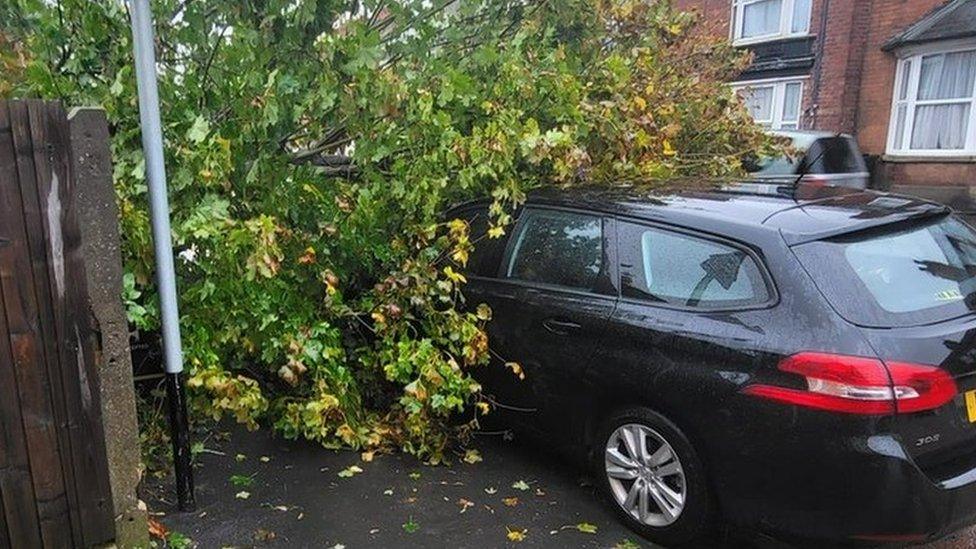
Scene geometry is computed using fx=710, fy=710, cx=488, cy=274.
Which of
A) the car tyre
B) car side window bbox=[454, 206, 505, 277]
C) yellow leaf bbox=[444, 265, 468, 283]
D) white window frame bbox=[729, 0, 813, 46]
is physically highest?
white window frame bbox=[729, 0, 813, 46]

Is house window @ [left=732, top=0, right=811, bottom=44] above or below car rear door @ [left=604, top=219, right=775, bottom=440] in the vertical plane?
above

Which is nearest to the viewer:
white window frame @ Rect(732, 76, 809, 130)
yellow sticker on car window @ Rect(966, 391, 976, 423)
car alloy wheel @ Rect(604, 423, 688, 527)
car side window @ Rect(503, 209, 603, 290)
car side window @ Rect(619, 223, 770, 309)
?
yellow sticker on car window @ Rect(966, 391, 976, 423)

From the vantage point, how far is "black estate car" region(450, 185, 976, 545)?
2.66 metres

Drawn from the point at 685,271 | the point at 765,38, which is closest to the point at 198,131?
the point at 685,271

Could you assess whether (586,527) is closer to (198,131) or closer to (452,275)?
(452,275)

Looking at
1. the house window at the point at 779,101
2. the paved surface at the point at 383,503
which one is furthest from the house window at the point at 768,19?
the paved surface at the point at 383,503

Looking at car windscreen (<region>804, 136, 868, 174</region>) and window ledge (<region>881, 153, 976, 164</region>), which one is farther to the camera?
window ledge (<region>881, 153, 976, 164</region>)

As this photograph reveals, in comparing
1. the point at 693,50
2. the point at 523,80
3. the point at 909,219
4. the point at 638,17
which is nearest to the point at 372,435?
the point at 523,80

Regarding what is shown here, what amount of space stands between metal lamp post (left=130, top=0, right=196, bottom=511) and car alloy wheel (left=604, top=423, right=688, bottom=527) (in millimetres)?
2005

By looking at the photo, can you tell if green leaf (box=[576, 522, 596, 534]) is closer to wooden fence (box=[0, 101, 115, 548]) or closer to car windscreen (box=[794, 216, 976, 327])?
car windscreen (box=[794, 216, 976, 327])

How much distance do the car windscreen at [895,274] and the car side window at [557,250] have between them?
1038 millimetres

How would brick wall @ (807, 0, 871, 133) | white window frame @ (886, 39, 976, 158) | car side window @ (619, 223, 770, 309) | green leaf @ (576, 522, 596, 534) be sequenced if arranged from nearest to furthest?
1. car side window @ (619, 223, 770, 309)
2. green leaf @ (576, 522, 596, 534)
3. white window frame @ (886, 39, 976, 158)
4. brick wall @ (807, 0, 871, 133)

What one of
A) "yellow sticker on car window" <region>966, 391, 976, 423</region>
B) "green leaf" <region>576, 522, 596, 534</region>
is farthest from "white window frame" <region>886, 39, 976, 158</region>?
"green leaf" <region>576, 522, 596, 534</region>

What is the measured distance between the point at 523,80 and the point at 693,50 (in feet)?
11.5
